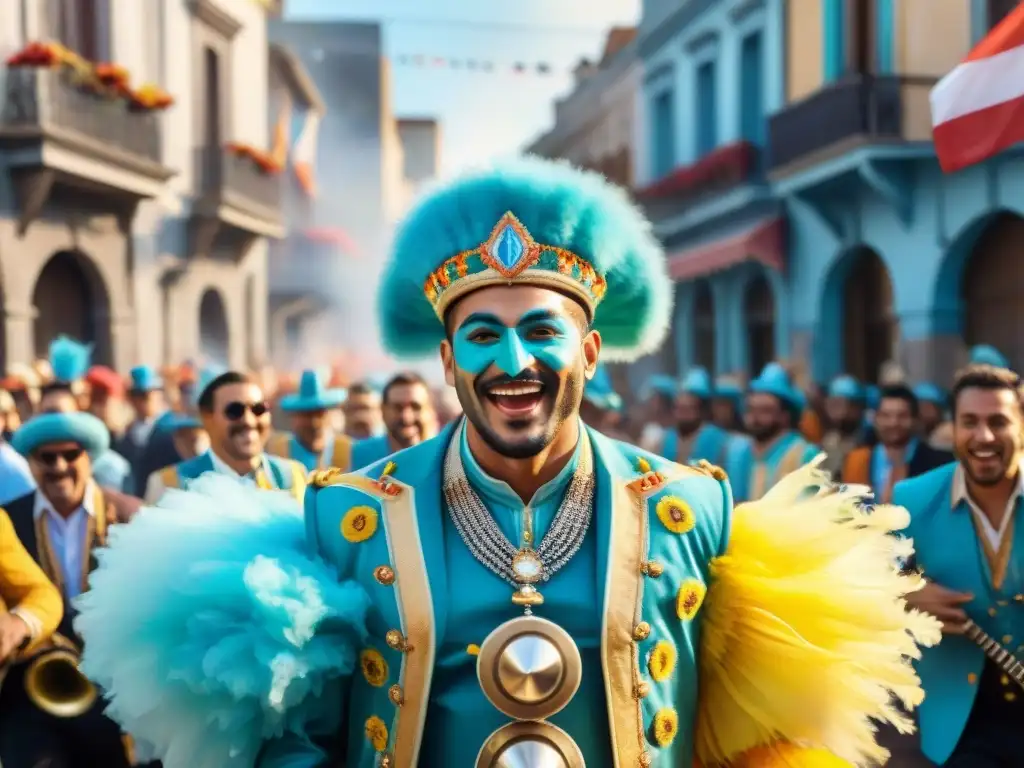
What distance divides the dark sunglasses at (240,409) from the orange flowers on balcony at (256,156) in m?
16.5

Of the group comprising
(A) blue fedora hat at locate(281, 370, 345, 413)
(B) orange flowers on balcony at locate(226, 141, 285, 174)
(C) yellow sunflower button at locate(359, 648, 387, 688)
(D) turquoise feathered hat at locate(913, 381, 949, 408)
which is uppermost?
(B) orange flowers on balcony at locate(226, 141, 285, 174)

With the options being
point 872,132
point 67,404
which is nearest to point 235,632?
point 67,404

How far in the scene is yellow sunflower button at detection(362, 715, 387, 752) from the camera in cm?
286

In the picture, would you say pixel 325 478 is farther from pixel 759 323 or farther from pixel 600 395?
pixel 759 323

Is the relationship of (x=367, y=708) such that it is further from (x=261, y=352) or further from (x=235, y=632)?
(x=261, y=352)

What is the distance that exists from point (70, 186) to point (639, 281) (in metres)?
14.9

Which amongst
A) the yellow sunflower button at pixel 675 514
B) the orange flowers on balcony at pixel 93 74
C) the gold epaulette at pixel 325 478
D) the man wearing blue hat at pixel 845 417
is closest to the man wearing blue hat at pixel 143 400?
the man wearing blue hat at pixel 845 417

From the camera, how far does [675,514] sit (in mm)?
3004

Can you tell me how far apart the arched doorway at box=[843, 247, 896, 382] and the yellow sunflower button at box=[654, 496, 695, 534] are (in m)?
15.5

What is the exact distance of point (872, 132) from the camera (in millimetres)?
16109

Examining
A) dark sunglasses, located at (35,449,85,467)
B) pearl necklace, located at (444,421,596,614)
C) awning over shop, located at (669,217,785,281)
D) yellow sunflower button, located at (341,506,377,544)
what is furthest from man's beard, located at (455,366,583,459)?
awning over shop, located at (669,217,785,281)

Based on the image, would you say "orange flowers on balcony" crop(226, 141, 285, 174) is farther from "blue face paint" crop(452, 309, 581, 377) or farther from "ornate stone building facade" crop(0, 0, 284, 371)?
"blue face paint" crop(452, 309, 581, 377)

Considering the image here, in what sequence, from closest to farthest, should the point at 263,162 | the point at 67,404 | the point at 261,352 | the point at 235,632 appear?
the point at 235,632
the point at 67,404
the point at 263,162
the point at 261,352

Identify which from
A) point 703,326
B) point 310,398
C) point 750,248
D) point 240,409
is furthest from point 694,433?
point 703,326
